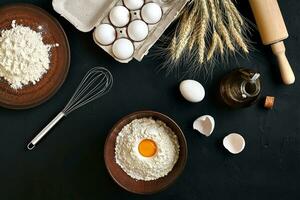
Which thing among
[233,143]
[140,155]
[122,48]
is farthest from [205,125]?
[122,48]

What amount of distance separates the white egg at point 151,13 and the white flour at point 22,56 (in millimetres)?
329

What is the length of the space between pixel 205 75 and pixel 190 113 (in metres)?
0.14

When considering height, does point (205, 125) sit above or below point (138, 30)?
below

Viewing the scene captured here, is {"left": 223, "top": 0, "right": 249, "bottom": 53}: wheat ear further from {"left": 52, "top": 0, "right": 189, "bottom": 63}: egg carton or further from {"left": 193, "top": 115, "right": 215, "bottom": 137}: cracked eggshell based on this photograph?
{"left": 193, "top": 115, "right": 215, "bottom": 137}: cracked eggshell

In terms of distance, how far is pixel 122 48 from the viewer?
4.47ft

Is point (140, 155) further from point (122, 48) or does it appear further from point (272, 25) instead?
point (272, 25)

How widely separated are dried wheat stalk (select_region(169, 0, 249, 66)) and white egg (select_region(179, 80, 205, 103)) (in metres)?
0.08

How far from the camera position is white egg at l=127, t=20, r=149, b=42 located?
1.36 metres

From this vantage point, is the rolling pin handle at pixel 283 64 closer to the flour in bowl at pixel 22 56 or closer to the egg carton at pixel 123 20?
the egg carton at pixel 123 20

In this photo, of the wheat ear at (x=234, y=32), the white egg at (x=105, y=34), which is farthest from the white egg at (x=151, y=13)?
the wheat ear at (x=234, y=32)

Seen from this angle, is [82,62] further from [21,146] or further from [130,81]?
[21,146]

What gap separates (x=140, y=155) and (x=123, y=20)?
0.43 meters

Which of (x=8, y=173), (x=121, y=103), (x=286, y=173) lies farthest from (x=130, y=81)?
(x=286, y=173)

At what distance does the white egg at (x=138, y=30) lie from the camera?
1.36 metres
